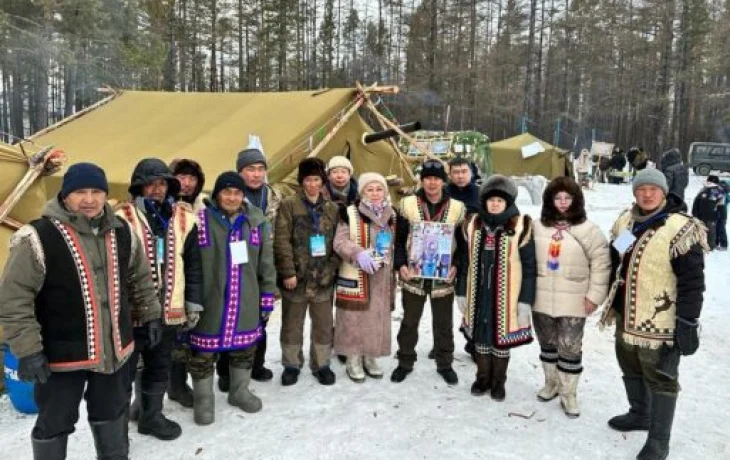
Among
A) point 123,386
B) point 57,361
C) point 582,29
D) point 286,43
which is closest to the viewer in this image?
point 57,361

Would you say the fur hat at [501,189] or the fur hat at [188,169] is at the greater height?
the fur hat at [188,169]

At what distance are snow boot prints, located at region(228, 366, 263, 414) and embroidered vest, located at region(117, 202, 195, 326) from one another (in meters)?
0.57

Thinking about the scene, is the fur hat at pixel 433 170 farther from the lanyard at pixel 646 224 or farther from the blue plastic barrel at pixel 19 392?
the blue plastic barrel at pixel 19 392

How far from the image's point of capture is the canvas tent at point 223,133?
6426 mm

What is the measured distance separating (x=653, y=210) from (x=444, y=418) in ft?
5.24

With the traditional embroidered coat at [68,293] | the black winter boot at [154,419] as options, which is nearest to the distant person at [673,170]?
the black winter boot at [154,419]

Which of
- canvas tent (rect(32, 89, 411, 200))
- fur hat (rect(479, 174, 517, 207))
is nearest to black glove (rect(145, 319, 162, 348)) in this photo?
fur hat (rect(479, 174, 517, 207))

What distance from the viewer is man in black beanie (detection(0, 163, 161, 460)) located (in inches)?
78.0

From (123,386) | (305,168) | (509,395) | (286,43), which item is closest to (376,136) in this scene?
(305,168)

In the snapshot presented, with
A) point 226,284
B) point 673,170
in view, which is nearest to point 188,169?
point 226,284

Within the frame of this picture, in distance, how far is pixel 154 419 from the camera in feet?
9.28

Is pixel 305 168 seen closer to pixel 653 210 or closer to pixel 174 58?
pixel 653 210

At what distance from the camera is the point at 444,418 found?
10.4ft

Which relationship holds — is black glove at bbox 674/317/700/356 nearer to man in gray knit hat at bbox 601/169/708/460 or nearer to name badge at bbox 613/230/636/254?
man in gray knit hat at bbox 601/169/708/460
